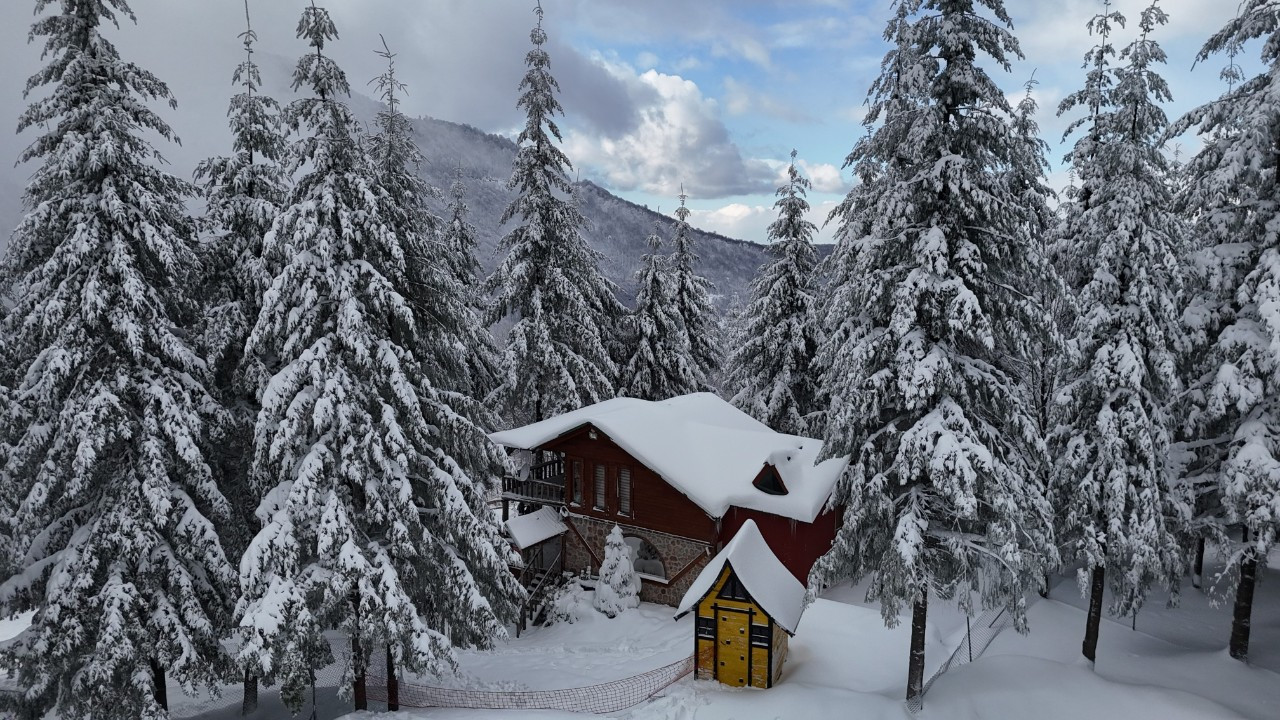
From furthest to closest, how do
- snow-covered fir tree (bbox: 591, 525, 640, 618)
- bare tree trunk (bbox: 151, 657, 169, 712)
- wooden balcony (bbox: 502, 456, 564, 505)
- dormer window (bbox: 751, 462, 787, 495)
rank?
wooden balcony (bbox: 502, 456, 564, 505), snow-covered fir tree (bbox: 591, 525, 640, 618), dormer window (bbox: 751, 462, 787, 495), bare tree trunk (bbox: 151, 657, 169, 712)

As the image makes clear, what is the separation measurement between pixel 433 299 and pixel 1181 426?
18.9 m

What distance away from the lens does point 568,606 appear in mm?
22109

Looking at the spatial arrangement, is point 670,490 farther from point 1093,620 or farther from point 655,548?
point 1093,620

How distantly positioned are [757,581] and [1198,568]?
21.2m

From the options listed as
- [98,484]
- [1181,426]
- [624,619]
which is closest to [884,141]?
[1181,426]

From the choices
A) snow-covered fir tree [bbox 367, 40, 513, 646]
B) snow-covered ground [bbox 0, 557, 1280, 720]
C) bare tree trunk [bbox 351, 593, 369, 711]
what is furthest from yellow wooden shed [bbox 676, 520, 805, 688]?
bare tree trunk [bbox 351, 593, 369, 711]

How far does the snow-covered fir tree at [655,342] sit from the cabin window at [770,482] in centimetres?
1142

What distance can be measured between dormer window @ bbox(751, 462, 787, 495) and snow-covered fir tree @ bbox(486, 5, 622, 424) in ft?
26.8

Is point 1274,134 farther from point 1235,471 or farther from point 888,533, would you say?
point 888,533

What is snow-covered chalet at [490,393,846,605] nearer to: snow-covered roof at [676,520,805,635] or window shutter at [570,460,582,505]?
window shutter at [570,460,582,505]

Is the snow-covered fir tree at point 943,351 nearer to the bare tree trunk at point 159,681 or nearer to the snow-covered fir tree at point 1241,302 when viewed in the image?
the snow-covered fir tree at point 1241,302

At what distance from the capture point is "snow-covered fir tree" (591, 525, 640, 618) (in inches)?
860

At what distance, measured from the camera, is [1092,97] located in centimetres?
1809

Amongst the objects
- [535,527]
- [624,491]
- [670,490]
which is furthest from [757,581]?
[535,527]
